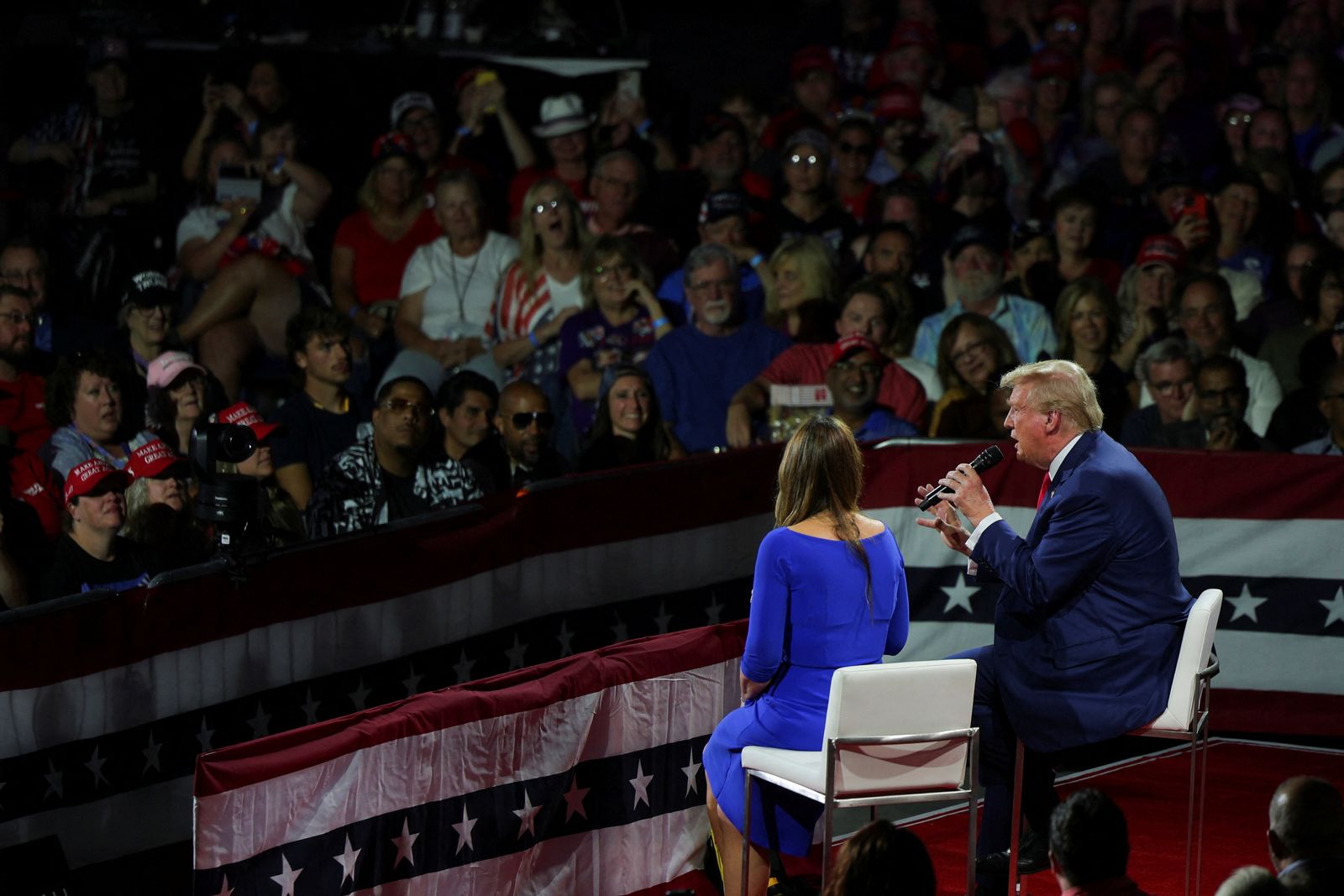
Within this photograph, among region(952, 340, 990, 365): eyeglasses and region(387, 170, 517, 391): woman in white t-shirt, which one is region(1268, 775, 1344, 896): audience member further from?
region(387, 170, 517, 391): woman in white t-shirt

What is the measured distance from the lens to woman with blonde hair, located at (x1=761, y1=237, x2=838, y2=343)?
9336 millimetres

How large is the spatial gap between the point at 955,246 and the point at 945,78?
4.02m

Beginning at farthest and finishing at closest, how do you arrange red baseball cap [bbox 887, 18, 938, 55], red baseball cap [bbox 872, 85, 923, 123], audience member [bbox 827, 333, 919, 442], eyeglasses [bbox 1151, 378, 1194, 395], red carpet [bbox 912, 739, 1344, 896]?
1. red baseball cap [bbox 887, 18, 938, 55]
2. red baseball cap [bbox 872, 85, 923, 123]
3. eyeglasses [bbox 1151, 378, 1194, 395]
4. audience member [bbox 827, 333, 919, 442]
5. red carpet [bbox 912, 739, 1344, 896]

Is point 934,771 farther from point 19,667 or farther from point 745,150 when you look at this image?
point 745,150

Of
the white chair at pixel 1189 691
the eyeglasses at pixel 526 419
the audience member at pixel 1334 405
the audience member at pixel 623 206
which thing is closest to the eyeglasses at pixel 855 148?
the audience member at pixel 623 206

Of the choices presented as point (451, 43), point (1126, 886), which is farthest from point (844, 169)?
point (1126, 886)

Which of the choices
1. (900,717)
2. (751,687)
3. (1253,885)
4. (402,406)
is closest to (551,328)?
(402,406)

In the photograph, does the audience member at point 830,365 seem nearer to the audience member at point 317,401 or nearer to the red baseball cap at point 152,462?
the audience member at point 317,401

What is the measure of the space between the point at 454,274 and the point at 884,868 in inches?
260

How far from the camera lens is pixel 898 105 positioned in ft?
38.5

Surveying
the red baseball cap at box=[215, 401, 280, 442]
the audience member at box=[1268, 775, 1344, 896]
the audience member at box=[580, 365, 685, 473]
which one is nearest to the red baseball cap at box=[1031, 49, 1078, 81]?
the audience member at box=[580, 365, 685, 473]

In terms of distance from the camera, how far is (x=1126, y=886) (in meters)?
4.00

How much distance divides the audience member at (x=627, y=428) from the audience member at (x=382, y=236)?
2403 mm

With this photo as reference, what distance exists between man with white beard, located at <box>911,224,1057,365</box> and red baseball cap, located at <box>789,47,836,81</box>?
134 inches
